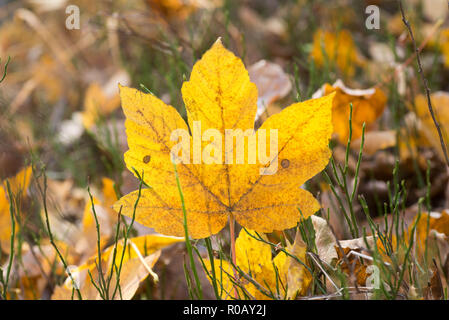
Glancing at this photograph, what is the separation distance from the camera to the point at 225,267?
0.48 metres

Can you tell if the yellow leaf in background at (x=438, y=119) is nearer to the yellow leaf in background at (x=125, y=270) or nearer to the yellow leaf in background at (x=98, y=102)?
the yellow leaf in background at (x=125, y=270)

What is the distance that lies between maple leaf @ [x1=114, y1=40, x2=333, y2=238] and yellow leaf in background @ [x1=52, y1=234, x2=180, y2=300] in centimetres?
9

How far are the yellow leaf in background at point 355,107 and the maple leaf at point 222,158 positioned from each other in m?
0.29

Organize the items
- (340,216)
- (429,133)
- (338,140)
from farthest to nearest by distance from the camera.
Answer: (338,140)
(429,133)
(340,216)

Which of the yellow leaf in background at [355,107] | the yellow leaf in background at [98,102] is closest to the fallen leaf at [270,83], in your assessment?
the yellow leaf in background at [355,107]

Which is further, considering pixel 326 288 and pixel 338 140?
pixel 338 140

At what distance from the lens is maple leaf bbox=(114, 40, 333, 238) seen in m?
0.40

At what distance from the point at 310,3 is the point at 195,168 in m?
1.12

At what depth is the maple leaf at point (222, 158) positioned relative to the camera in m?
0.40

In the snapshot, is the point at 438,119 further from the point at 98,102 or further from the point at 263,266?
the point at 98,102

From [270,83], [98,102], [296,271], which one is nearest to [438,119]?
[270,83]
